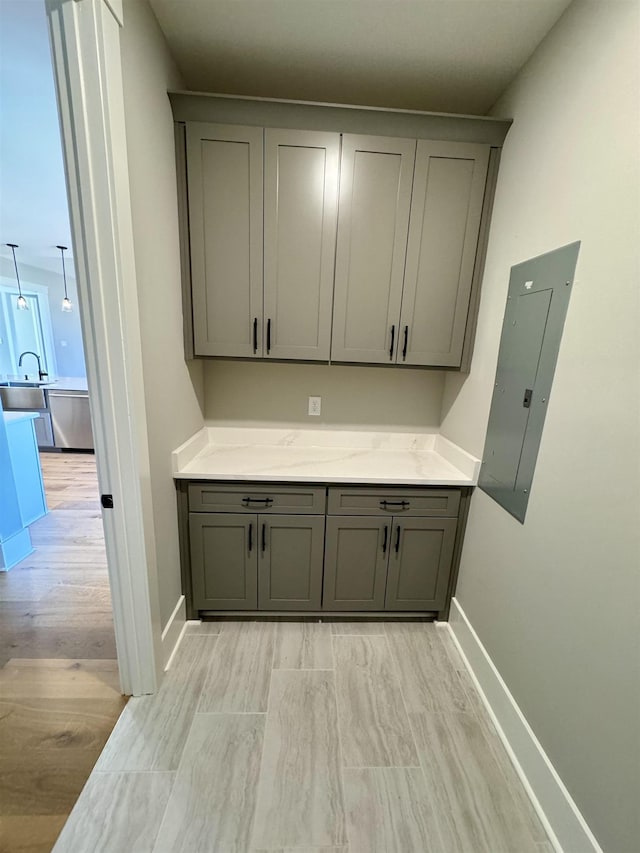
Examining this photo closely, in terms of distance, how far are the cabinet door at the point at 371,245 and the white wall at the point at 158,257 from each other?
787mm

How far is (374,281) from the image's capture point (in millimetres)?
1766

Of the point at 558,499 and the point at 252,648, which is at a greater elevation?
the point at 558,499

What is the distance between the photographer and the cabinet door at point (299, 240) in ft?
5.25

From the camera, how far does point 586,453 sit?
108 centimetres

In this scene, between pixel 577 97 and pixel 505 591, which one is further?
pixel 505 591

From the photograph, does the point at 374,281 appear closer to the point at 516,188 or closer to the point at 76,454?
the point at 516,188

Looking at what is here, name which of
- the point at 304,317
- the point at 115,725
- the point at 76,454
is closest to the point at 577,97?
the point at 304,317

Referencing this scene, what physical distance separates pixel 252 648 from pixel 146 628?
589mm

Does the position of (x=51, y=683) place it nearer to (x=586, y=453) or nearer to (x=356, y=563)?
(x=356, y=563)

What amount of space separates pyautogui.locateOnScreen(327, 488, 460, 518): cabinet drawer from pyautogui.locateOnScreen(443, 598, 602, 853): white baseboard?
0.60m

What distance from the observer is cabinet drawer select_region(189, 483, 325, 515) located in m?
1.73

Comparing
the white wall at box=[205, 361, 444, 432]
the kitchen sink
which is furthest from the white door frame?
the kitchen sink

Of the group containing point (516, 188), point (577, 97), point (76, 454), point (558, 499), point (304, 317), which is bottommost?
point (76, 454)

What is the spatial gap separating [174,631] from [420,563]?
132 cm
